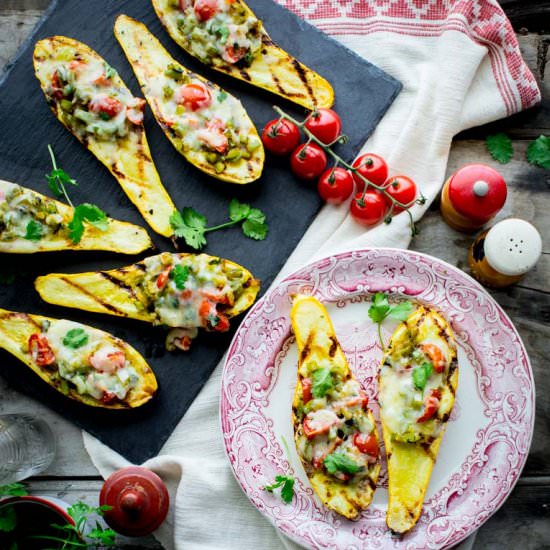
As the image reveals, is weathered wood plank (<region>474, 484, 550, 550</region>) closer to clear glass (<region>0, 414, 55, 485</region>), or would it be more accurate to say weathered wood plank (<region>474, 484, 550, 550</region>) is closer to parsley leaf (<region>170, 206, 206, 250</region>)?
parsley leaf (<region>170, 206, 206, 250</region>)

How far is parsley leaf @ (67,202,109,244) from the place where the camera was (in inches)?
153

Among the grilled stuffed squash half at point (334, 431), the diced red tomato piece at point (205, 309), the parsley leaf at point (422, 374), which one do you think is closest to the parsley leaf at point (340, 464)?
the grilled stuffed squash half at point (334, 431)

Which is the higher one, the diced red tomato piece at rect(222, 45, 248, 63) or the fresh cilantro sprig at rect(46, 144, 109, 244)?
the diced red tomato piece at rect(222, 45, 248, 63)

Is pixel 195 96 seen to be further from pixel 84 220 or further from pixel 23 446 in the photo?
pixel 23 446

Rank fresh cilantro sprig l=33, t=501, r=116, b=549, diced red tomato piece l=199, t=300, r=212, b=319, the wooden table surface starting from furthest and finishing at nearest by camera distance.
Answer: the wooden table surface
diced red tomato piece l=199, t=300, r=212, b=319
fresh cilantro sprig l=33, t=501, r=116, b=549

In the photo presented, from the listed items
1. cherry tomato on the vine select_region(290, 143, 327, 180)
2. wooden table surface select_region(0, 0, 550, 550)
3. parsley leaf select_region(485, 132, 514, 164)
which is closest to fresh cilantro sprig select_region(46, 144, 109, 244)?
wooden table surface select_region(0, 0, 550, 550)

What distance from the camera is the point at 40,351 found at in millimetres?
3873

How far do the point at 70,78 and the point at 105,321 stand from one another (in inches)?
53.3

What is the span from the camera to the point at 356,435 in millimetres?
3586

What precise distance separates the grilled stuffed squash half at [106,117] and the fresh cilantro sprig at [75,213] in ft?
0.68

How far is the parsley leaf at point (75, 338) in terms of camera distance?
12.7 feet

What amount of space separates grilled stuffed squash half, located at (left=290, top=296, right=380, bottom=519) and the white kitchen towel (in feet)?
1.44

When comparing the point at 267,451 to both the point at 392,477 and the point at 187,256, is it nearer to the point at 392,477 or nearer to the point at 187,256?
the point at 392,477

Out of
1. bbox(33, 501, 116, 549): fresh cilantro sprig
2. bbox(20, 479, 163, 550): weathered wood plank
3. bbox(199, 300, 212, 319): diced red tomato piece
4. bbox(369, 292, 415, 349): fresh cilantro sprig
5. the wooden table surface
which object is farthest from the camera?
bbox(20, 479, 163, 550): weathered wood plank
